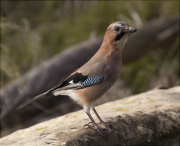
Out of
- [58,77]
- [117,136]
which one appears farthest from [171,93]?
[58,77]

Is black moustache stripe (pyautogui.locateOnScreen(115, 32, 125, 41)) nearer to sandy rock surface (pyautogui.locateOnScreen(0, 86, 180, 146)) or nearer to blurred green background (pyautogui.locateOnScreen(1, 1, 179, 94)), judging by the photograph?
sandy rock surface (pyautogui.locateOnScreen(0, 86, 180, 146))

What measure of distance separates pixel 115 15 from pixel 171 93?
214 inches

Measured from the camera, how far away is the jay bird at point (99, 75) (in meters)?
3.39

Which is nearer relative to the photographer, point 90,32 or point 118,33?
point 118,33

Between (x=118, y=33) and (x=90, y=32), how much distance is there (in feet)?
19.7

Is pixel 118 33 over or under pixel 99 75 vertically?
over

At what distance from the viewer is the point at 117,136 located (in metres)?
3.27

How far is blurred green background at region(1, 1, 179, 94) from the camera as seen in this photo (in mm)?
8570

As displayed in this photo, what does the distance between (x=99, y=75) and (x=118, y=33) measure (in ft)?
1.83

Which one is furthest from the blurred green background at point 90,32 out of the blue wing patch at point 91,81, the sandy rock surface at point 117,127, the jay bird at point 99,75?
the blue wing patch at point 91,81

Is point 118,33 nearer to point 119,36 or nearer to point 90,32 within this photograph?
point 119,36

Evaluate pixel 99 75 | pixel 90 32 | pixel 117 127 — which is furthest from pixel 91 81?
pixel 90 32

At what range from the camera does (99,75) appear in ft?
11.1

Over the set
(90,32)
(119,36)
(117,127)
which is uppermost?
(90,32)
